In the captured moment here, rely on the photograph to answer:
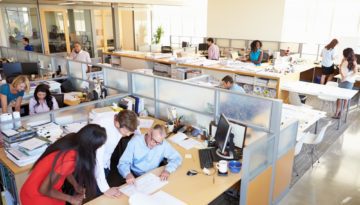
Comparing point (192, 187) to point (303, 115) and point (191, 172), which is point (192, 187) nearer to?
point (191, 172)

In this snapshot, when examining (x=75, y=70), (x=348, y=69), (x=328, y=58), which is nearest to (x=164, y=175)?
(x=75, y=70)

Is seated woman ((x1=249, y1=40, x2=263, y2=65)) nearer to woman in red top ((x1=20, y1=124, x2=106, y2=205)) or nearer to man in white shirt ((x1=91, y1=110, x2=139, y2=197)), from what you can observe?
man in white shirt ((x1=91, y1=110, x2=139, y2=197))

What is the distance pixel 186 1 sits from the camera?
37.3 ft

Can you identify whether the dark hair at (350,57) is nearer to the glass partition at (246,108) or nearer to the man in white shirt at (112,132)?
the glass partition at (246,108)

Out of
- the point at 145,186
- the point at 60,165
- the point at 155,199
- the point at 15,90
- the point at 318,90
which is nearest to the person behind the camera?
the point at 60,165

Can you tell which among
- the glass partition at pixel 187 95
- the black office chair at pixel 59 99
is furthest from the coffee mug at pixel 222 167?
the black office chair at pixel 59 99

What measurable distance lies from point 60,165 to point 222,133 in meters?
1.63

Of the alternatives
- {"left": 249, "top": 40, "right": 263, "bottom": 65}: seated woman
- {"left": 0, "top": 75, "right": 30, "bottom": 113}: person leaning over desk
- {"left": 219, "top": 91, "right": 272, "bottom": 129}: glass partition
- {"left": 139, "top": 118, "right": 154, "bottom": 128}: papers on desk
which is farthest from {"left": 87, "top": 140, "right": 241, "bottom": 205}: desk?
{"left": 249, "top": 40, "right": 263, "bottom": 65}: seated woman

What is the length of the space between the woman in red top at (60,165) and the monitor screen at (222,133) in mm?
1303

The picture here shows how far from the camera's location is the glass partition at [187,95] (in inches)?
135

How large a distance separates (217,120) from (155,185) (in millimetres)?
1222

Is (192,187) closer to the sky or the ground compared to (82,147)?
closer to the ground

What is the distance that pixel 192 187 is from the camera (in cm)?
248

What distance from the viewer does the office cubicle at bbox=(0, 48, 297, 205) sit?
2.77 m
